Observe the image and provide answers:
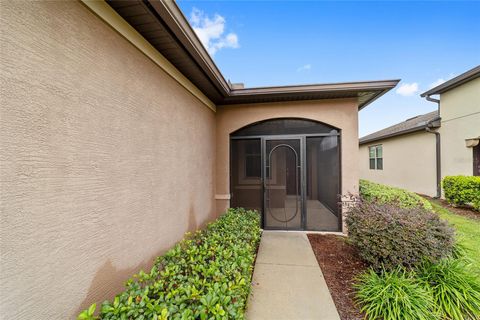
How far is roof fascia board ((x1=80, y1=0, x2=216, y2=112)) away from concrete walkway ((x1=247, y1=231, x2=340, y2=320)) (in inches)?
138

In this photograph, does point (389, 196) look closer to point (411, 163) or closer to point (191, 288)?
point (191, 288)

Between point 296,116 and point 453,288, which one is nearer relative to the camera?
point 453,288

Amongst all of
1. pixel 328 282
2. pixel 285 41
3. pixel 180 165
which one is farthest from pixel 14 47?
pixel 285 41

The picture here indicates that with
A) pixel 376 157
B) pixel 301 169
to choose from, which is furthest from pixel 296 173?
pixel 376 157

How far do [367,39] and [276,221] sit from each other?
274 inches

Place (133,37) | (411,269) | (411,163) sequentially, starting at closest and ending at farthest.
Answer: (133,37) < (411,269) < (411,163)

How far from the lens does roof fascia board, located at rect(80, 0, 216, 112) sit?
1777mm

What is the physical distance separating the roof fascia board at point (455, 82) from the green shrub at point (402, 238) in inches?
310

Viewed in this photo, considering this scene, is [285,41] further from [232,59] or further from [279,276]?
[279,276]

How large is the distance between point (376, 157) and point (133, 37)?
16082mm

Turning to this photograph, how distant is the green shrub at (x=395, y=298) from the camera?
216 cm

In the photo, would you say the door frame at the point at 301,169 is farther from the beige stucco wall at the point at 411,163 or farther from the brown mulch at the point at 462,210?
the beige stucco wall at the point at 411,163

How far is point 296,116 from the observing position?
4.87m

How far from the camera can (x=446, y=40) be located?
7008 mm
